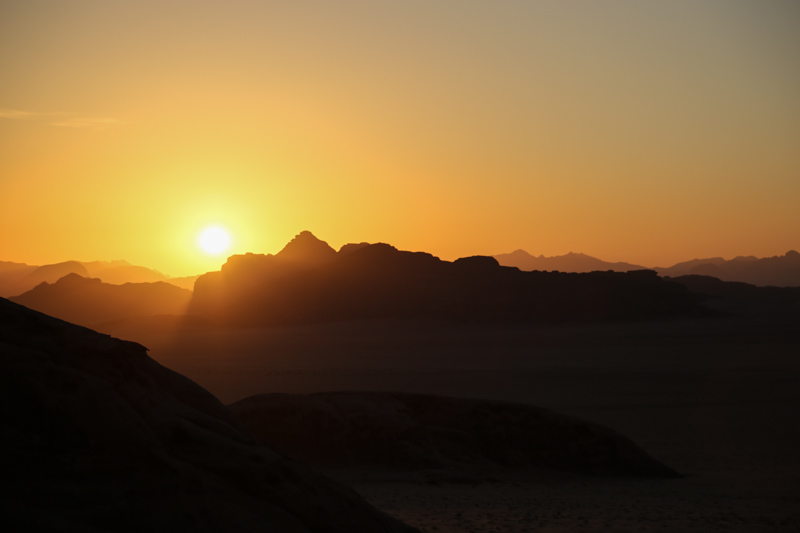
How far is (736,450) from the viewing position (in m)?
14.9

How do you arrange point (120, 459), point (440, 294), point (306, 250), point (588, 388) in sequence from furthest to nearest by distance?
point (306, 250) → point (440, 294) → point (588, 388) → point (120, 459)

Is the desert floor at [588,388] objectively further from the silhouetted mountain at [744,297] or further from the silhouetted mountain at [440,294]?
the silhouetted mountain at [744,297]

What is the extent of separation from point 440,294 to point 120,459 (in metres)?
63.2

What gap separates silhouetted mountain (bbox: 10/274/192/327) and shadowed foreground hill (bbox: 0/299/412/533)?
93555mm

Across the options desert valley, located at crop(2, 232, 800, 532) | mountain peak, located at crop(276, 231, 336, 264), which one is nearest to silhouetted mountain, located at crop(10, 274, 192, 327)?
mountain peak, located at crop(276, 231, 336, 264)

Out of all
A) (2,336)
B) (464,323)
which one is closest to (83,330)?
(2,336)

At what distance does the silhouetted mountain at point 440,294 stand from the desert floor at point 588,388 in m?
3.80

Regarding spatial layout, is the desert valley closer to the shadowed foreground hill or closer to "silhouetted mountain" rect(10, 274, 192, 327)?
the shadowed foreground hill

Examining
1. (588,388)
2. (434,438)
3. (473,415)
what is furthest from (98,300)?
(434,438)

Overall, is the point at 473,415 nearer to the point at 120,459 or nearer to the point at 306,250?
the point at 120,459

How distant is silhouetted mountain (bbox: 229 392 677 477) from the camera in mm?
12750

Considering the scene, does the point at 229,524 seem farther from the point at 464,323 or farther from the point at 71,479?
the point at 464,323

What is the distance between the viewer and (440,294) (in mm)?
68312

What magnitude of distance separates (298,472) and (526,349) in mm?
38538
